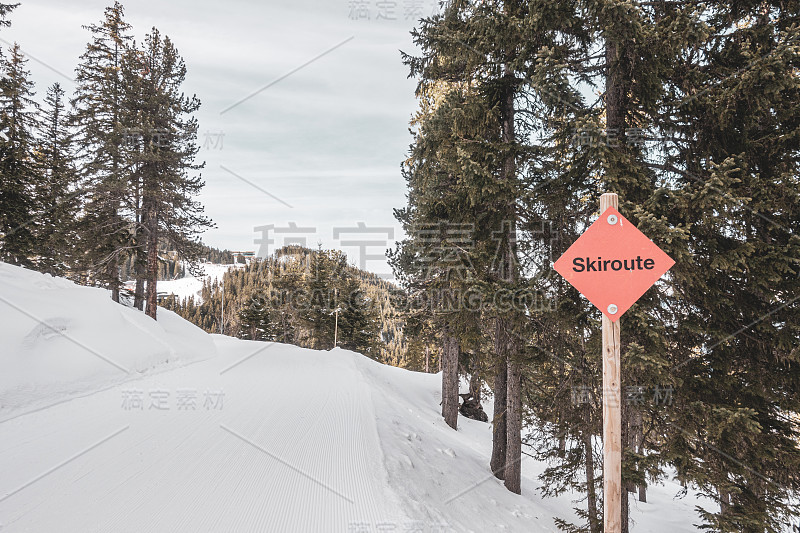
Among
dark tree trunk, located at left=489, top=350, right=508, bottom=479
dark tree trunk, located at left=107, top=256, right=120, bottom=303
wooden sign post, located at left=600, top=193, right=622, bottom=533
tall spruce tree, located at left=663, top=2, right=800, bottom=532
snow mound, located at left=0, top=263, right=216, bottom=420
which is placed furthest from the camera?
dark tree trunk, located at left=107, top=256, right=120, bottom=303

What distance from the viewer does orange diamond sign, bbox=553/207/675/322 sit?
11.3 ft

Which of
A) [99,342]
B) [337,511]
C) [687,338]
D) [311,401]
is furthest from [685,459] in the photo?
[99,342]

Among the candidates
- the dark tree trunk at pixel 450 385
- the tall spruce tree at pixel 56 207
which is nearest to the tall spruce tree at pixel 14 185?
the tall spruce tree at pixel 56 207

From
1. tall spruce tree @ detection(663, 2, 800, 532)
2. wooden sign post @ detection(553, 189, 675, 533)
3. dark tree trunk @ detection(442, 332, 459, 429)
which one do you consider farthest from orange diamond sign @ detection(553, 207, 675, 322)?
dark tree trunk @ detection(442, 332, 459, 429)

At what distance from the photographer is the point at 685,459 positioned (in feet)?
16.4

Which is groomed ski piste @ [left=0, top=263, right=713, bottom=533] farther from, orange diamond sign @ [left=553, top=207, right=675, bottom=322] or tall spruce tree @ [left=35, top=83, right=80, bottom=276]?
tall spruce tree @ [left=35, top=83, right=80, bottom=276]

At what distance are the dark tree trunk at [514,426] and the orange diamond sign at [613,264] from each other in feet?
13.5

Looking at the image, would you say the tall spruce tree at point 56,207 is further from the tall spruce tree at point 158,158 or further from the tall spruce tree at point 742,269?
the tall spruce tree at point 742,269

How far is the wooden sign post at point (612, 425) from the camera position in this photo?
342 cm

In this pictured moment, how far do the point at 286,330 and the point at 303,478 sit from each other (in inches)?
1533

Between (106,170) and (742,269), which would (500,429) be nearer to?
(742,269)

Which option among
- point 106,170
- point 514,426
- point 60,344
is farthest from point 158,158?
point 514,426

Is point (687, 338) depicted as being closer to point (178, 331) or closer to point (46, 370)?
point (46, 370)

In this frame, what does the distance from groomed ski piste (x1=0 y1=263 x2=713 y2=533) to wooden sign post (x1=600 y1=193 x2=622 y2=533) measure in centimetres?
195
